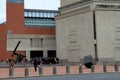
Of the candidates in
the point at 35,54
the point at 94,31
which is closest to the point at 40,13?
the point at 35,54

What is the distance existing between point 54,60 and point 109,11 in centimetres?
2252

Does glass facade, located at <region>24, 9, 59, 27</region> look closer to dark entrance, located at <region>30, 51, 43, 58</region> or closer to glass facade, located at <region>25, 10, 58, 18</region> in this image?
glass facade, located at <region>25, 10, 58, 18</region>

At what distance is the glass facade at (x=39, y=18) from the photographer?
5044 inches

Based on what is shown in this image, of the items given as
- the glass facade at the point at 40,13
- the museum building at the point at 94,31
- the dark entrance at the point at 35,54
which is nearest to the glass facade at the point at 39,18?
the glass facade at the point at 40,13

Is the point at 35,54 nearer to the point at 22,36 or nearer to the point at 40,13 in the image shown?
the point at 22,36

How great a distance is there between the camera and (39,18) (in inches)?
5221

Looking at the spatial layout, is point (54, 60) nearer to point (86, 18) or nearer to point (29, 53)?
point (86, 18)

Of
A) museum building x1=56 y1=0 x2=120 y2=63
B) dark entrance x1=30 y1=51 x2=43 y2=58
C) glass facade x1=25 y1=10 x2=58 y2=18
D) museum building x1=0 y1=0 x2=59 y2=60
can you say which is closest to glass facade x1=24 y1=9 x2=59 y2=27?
glass facade x1=25 y1=10 x2=58 y2=18

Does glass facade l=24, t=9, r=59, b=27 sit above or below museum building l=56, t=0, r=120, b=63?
above

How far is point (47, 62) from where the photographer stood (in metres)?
84.6

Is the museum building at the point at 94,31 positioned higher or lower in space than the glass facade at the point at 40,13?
lower

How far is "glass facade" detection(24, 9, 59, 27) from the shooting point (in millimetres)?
128125

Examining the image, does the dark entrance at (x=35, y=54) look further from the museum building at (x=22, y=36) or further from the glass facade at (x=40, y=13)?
the glass facade at (x=40, y=13)

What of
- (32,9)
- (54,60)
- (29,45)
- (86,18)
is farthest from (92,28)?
(32,9)
